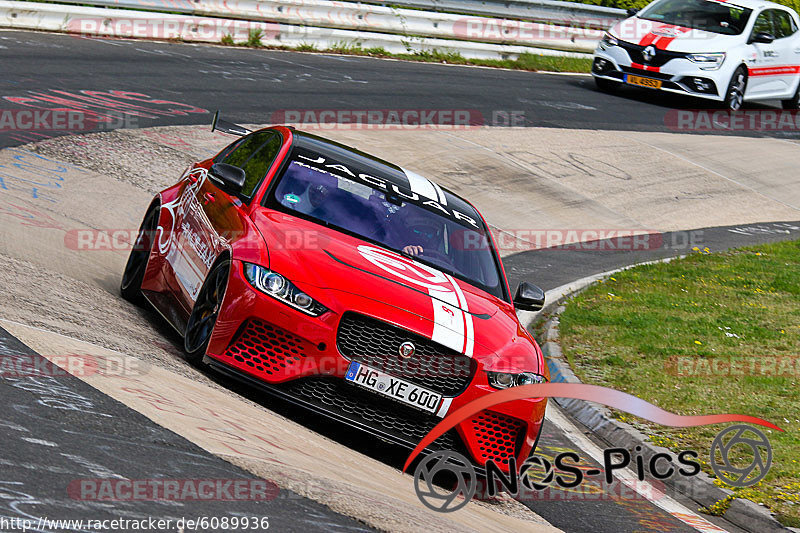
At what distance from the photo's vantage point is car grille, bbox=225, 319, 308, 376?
6000 millimetres

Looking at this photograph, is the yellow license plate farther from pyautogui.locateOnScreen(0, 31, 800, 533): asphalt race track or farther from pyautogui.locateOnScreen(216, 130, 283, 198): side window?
pyautogui.locateOnScreen(216, 130, 283, 198): side window

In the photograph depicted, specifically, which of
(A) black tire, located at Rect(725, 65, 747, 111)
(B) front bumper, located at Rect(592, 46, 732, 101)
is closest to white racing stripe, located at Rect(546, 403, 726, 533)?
(B) front bumper, located at Rect(592, 46, 732, 101)

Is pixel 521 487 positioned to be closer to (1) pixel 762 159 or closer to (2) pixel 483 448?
(2) pixel 483 448

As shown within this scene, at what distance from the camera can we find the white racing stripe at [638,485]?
21.3 feet

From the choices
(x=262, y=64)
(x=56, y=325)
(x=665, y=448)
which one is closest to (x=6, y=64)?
(x=262, y=64)

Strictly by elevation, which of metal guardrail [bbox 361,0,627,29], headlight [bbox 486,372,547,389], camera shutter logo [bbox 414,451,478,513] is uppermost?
metal guardrail [bbox 361,0,627,29]

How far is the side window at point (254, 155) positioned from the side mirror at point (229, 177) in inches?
3.6

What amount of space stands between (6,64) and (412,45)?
10.4 m

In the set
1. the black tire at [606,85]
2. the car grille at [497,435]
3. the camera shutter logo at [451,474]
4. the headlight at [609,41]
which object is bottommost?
the camera shutter logo at [451,474]

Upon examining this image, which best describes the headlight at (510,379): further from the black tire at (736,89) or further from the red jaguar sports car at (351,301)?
the black tire at (736,89)

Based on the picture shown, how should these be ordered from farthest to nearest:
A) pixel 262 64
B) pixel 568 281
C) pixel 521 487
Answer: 1. pixel 262 64
2. pixel 568 281
3. pixel 521 487

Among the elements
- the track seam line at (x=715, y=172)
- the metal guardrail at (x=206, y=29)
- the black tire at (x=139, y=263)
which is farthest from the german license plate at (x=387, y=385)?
the metal guardrail at (x=206, y=29)

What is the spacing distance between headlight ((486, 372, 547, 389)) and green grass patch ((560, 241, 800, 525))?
1.46m

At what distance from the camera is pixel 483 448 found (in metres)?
6.18
